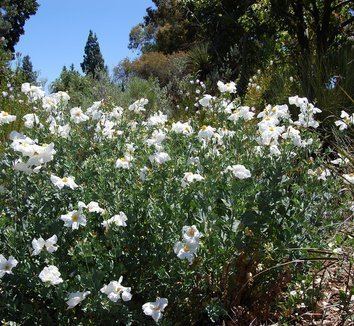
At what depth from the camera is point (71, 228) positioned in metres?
2.63

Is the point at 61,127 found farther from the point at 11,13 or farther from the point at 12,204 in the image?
the point at 11,13

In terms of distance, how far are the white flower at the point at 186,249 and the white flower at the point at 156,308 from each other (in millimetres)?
239

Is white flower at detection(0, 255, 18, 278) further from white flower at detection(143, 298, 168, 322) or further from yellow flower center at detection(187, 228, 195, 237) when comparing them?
yellow flower center at detection(187, 228, 195, 237)

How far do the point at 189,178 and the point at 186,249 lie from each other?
1.52 ft

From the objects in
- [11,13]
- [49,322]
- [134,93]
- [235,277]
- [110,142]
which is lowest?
[49,322]

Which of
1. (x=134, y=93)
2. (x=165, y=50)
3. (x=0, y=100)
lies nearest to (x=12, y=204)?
(x=0, y=100)

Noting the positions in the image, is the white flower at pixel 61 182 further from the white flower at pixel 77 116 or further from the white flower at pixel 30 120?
the white flower at pixel 77 116

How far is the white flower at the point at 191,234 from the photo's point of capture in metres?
2.37

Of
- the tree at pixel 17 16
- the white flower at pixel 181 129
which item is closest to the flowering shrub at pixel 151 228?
the white flower at pixel 181 129

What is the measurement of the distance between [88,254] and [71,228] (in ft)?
1.02

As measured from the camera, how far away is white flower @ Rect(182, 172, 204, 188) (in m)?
2.71

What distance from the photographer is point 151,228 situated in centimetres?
265

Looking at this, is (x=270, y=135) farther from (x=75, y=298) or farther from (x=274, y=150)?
(x=75, y=298)

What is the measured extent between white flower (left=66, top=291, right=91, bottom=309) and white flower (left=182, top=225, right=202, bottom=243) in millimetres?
481
